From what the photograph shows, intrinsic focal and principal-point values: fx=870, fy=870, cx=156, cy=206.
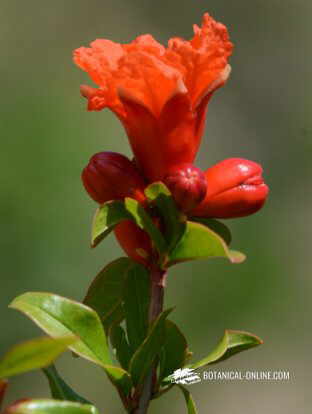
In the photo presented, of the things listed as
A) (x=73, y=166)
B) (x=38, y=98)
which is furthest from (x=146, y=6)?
(x=73, y=166)

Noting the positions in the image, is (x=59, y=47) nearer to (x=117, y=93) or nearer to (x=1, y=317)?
(x=1, y=317)

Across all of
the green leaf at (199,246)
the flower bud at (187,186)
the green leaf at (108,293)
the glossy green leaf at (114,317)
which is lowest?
the glossy green leaf at (114,317)

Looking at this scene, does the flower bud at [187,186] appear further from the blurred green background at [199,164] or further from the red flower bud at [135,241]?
the blurred green background at [199,164]

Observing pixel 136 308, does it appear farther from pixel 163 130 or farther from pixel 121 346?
pixel 163 130

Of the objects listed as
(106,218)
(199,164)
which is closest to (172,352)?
(106,218)

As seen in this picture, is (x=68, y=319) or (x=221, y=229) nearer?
(x=68, y=319)

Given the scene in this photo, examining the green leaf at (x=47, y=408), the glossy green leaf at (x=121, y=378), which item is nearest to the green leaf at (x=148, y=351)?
the glossy green leaf at (x=121, y=378)
